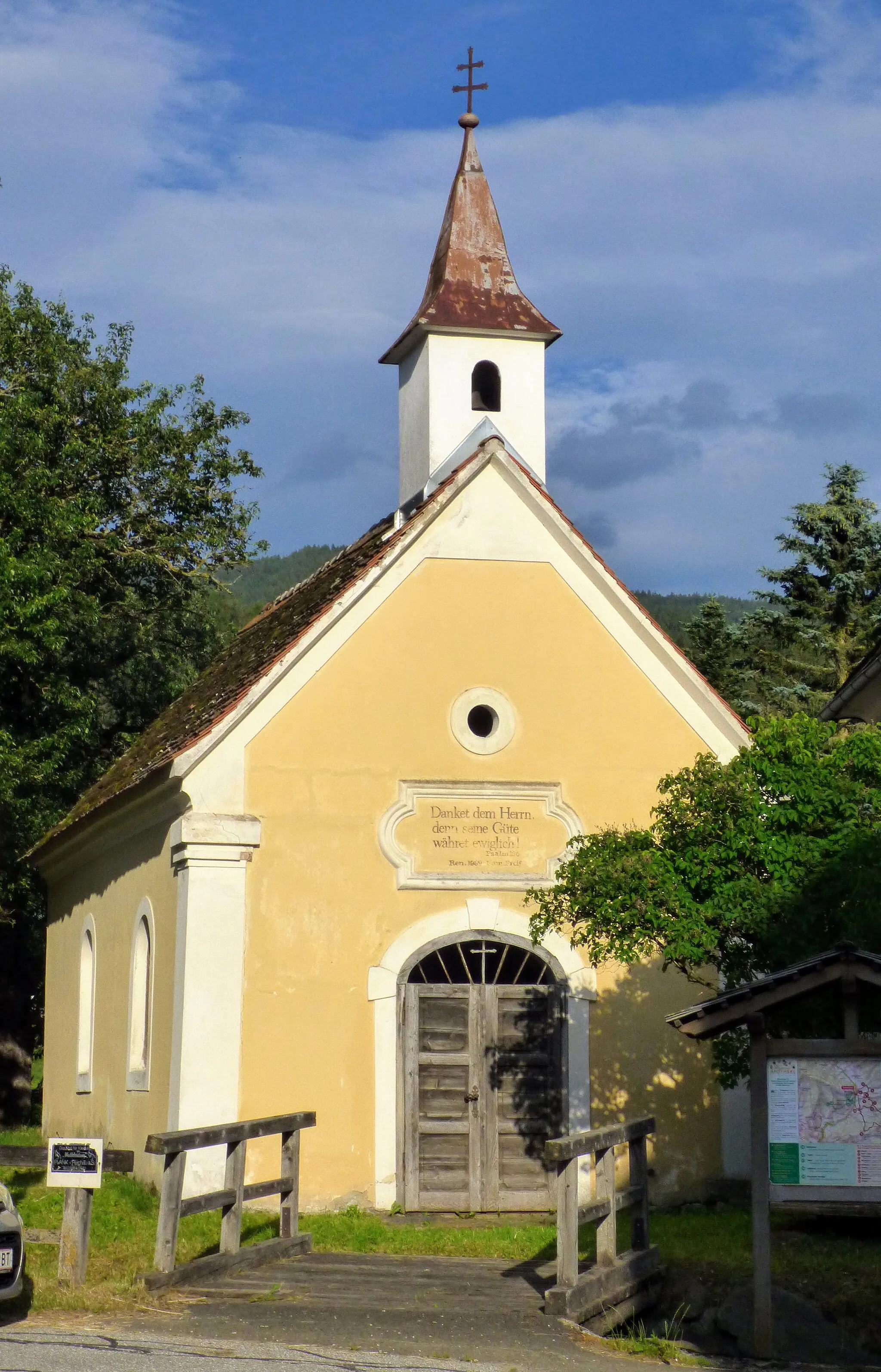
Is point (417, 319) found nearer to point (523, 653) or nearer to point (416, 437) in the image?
point (416, 437)

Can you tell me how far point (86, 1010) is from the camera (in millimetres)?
22109

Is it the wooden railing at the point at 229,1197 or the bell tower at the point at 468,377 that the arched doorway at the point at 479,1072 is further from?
the bell tower at the point at 468,377

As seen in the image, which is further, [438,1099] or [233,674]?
[233,674]

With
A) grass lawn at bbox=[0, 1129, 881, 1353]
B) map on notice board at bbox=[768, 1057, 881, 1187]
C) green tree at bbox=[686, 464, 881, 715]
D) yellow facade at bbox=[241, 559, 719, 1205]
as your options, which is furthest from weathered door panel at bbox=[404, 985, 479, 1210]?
green tree at bbox=[686, 464, 881, 715]

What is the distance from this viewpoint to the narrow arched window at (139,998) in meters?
18.8

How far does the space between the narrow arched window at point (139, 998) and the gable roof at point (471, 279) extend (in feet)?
27.0

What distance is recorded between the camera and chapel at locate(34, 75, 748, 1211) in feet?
55.3

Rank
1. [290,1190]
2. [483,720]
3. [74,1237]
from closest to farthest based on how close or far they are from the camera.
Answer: [74,1237] → [290,1190] → [483,720]

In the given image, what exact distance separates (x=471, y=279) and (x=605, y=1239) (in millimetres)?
13462

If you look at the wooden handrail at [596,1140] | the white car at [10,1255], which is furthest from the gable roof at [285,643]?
the white car at [10,1255]

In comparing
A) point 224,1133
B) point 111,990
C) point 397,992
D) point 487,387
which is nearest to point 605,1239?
point 224,1133

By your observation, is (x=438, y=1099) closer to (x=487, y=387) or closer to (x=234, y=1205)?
(x=234, y=1205)

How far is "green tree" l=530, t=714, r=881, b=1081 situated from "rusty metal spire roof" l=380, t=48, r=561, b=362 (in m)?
8.90

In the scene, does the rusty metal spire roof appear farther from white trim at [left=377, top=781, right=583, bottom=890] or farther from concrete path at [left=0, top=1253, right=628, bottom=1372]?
concrete path at [left=0, top=1253, right=628, bottom=1372]
